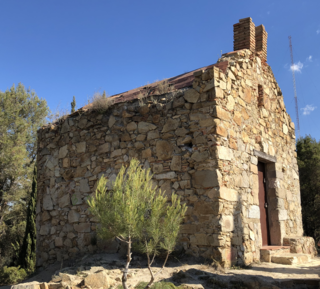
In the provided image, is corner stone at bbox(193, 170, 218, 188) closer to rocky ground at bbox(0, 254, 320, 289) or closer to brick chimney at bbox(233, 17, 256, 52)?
rocky ground at bbox(0, 254, 320, 289)

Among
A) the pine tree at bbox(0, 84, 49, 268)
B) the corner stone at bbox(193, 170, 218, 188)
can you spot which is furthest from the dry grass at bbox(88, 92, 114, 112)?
the pine tree at bbox(0, 84, 49, 268)

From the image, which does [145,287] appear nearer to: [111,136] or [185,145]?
[185,145]

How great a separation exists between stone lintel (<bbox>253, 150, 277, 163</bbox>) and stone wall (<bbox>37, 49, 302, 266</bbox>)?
0.02 m

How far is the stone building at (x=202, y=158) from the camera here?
541 cm

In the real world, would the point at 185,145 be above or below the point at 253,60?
below

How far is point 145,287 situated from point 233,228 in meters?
2.18

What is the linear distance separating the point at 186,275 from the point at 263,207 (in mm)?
3219

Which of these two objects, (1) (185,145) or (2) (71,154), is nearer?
(1) (185,145)

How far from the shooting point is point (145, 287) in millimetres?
3783

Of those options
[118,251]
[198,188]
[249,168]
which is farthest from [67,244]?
[249,168]

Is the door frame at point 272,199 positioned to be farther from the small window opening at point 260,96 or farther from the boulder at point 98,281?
the boulder at point 98,281

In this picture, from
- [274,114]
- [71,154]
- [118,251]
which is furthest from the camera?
[274,114]

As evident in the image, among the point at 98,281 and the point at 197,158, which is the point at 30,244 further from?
the point at 197,158

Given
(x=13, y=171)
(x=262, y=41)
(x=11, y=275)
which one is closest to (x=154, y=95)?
(x=262, y=41)
